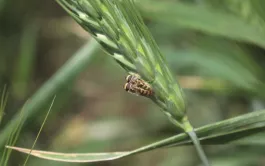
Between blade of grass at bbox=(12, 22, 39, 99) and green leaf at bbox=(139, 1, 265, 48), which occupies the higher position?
green leaf at bbox=(139, 1, 265, 48)

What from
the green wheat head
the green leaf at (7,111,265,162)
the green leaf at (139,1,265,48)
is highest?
the green leaf at (139,1,265,48)

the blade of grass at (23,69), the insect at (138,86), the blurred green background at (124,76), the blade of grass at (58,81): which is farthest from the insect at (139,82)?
the blade of grass at (23,69)

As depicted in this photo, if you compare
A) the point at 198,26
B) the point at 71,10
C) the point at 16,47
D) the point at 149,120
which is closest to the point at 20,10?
the point at 16,47

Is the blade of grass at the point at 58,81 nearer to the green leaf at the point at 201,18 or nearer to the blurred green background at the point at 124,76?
the blurred green background at the point at 124,76

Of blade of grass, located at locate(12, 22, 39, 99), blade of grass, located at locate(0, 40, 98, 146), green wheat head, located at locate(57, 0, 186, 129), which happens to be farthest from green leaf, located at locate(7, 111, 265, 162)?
blade of grass, located at locate(12, 22, 39, 99)

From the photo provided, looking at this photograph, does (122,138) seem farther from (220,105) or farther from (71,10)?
(71,10)

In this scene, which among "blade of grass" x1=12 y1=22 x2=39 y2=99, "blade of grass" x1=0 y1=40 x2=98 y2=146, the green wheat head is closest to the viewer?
the green wheat head

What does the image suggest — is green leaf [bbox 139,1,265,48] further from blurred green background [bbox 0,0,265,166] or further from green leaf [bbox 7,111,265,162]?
green leaf [bbox 7,111,265,162]
